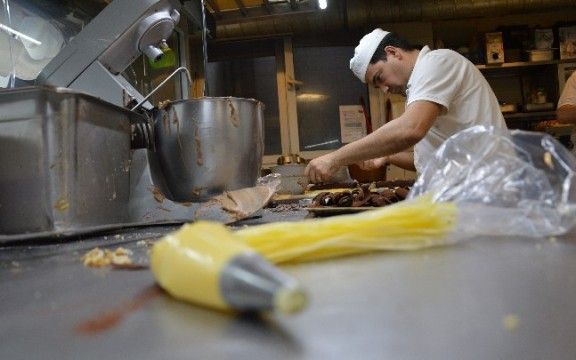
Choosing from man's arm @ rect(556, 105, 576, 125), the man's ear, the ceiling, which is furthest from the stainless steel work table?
the ceiling

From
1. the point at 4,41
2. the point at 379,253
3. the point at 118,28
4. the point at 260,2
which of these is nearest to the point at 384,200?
the point at 379,253

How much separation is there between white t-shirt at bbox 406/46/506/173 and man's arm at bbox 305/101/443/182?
2.2 inches

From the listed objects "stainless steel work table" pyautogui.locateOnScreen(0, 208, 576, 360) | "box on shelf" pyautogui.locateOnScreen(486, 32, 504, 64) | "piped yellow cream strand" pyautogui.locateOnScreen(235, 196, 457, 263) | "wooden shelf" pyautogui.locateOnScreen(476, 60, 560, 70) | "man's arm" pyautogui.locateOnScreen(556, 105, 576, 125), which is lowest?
"stainless steel work table" pyautogui.locateOnScreen(0, 208, 576, 360)

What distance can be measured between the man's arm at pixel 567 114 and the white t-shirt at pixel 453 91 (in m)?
1.58

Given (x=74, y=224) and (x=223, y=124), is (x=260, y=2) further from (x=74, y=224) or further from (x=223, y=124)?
(x=74, y=224)

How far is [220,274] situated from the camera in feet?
0.89

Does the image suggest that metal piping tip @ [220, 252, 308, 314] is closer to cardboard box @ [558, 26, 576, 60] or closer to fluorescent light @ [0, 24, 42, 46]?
fluorescent light @ [0, 24, 42, 46]

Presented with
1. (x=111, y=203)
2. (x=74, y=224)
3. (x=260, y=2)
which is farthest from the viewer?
(x=260, y=2)

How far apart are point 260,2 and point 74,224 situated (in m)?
3.08

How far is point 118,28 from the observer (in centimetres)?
119

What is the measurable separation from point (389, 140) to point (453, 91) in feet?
1.09

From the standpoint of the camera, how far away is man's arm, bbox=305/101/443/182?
5.84 ft

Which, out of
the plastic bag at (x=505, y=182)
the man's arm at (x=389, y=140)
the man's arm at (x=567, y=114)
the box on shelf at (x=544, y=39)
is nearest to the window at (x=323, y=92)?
the box on shelf at (x=544, y=39)

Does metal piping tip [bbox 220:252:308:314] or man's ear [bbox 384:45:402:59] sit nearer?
metal piping tip [bbox 220:252:308:314]
